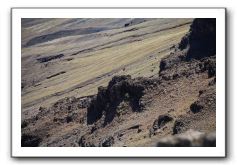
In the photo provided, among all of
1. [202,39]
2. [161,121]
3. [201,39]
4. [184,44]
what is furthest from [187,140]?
[184,44]

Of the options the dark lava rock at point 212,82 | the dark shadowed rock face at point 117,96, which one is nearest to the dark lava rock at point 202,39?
the dark lava rock at point 212,82

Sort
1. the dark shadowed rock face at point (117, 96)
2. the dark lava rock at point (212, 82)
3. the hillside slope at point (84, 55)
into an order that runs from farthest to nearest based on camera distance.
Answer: the dark shadowed rock face at point (117, 96) → the hillside slope at point (84, 55) → the dark lava rock at point (212, 82)

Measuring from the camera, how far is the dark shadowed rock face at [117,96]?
79.8 feet

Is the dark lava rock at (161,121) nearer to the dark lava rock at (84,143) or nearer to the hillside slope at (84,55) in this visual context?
the dark lava rock at (84,143)

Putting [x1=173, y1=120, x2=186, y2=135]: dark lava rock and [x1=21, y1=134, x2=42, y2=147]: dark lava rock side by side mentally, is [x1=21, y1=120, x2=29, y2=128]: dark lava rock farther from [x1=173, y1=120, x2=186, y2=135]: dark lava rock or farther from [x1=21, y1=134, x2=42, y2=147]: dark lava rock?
[x1=173, y1=120, x2=186, y2=135]: dark lava rock

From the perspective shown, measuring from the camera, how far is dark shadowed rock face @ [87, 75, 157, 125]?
24.3 meters

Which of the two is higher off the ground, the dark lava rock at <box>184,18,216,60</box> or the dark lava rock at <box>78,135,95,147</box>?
the dark lava rock at <box>184,18,216,60</box>

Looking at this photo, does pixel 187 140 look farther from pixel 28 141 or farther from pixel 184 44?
pixel 184 44

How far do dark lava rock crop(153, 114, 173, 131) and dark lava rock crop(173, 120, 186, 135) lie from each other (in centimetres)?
90

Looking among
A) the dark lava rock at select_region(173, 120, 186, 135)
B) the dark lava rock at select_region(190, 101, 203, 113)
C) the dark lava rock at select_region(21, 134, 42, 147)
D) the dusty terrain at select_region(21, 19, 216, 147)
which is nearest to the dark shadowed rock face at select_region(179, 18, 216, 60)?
the dusty terrain at select_region(21, 19, 216, 147)

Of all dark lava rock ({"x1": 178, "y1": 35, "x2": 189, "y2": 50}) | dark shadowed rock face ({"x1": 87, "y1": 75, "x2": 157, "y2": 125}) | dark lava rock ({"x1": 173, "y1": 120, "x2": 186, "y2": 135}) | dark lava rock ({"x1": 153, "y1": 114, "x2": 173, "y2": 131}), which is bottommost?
dark lava rock ({"x1": 173, "y1": 120, "x2": 186, "y2": 135})
